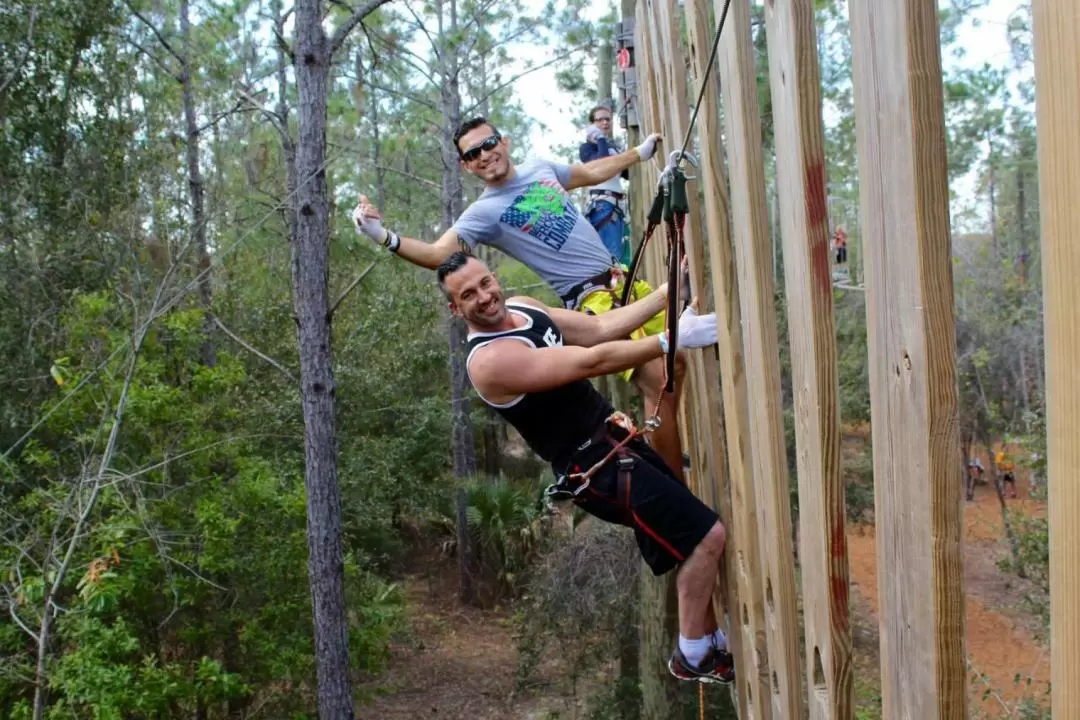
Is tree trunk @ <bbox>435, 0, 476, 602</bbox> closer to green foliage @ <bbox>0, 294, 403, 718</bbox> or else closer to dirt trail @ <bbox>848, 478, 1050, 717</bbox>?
green foliage @ <bbox>0, 294, 403, 718</bbox>

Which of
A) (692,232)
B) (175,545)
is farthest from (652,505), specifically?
(175,545)

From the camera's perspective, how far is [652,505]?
305 centimetres

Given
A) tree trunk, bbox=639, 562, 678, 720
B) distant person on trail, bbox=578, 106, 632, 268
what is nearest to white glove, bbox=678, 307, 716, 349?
distant person on trail, bbox=578, 106, 632, 268

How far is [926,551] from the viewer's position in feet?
3.40

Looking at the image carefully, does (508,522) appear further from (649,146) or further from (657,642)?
(649,146)

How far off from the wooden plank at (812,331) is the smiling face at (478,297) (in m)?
1.69

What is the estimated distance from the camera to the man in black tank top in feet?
9.86

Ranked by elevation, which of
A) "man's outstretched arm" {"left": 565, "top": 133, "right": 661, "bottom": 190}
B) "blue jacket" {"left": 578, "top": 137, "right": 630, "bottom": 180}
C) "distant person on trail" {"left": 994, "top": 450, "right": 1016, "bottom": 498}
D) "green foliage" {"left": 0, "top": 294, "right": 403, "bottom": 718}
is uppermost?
"blue jacket" {"left": 578, "top": 137, "right": 630, "bottom": 180}

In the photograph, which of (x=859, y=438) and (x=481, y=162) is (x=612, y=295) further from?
(x=859, y=438)

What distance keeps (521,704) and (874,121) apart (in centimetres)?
1241

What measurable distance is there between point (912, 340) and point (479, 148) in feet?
10.6

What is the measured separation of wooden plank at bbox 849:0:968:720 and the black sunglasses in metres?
3.00

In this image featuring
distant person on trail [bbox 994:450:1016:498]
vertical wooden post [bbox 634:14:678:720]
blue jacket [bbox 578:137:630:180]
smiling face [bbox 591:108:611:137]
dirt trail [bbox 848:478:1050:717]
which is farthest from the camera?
distant person on trail [bbox 994:450:1016:498]

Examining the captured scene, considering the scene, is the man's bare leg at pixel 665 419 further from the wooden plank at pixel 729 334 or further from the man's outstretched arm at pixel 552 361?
the wooden plank at pixel 729 334
